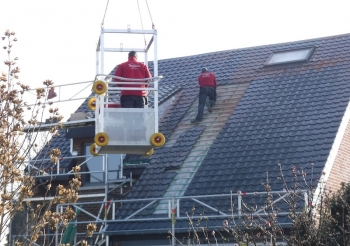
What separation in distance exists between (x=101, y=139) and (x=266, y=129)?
6580 millimetres

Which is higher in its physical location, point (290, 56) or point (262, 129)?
point (290, 56)

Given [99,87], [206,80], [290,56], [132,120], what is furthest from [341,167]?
[99,87]

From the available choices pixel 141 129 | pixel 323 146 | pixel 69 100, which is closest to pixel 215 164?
pixel 323 146

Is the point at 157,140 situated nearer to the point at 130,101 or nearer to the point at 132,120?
the point at 132,120

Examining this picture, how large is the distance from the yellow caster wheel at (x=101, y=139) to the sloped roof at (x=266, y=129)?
4.46 m

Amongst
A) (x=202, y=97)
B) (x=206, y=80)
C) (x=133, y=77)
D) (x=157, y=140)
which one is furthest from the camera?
(x=206, y=80)

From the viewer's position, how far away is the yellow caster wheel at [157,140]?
12453 millimetres

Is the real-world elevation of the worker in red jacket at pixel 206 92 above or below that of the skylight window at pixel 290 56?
below

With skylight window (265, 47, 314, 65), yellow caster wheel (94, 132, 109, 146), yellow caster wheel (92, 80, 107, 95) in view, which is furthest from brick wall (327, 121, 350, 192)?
yellow caster wheel (92, 80, 107, 95)

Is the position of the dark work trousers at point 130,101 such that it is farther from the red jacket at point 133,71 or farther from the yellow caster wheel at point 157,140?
the yellow caster wheel at point 157,140

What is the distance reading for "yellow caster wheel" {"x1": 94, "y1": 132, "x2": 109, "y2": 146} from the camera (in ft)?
40.5

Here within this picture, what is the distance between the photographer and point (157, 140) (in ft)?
41.0

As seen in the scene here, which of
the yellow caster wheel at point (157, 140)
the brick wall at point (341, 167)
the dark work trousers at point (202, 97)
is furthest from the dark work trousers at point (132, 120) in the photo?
the dark work trousers at point (202, 97)

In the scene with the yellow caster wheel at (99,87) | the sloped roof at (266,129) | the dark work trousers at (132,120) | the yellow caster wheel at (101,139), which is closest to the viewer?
the yellow caster wheel at (99,87)
